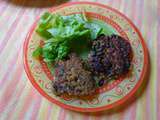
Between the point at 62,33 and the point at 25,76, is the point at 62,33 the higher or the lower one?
the higher one

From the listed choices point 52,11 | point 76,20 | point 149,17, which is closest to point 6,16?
point 52,11

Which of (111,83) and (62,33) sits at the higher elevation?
(62,33)
